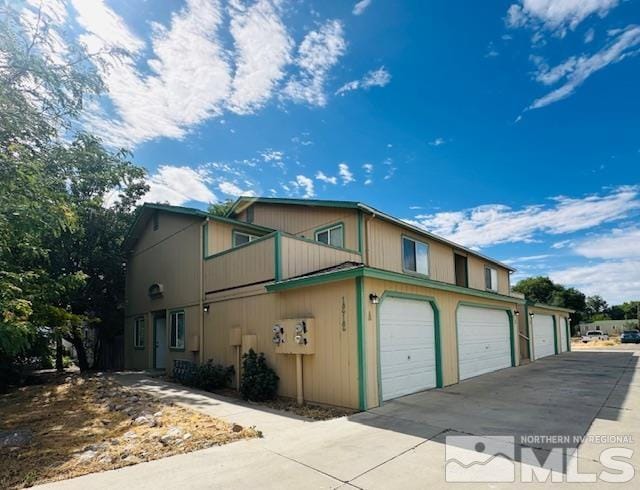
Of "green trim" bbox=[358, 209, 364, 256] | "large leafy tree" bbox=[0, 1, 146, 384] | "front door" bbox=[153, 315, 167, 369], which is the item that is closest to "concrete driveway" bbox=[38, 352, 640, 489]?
"large leafy tree" bbox=[0, 1, 146, 384]

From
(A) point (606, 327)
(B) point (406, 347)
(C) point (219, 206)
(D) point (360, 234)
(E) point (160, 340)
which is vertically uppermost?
(C) point (219, 206)

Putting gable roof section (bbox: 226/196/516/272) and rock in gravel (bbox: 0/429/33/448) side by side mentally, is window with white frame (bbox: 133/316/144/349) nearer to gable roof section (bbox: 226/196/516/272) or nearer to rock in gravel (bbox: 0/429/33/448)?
gable roof section (bbox: 226/196/516/272)

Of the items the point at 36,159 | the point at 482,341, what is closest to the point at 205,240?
the point at 36,159

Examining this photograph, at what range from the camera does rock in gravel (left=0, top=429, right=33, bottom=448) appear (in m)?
5.96

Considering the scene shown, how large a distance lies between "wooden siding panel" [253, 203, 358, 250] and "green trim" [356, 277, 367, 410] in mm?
4266

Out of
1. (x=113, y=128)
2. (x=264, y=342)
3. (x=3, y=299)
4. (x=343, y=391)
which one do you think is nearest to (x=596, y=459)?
(x=343, y=391)

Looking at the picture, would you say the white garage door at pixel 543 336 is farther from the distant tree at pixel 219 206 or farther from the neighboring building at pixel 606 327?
the neighboring building at pixel 606 327

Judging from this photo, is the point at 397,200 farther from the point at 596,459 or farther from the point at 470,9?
the point at 596,459

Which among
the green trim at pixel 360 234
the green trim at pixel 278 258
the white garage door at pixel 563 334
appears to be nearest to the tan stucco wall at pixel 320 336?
the green trim at pixel 278 258

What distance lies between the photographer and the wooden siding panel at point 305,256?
9.98 metres

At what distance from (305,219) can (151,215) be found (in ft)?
24.2

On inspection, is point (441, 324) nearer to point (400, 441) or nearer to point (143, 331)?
point (400, 441)

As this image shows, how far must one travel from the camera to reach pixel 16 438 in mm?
6223

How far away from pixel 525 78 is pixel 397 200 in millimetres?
7421
